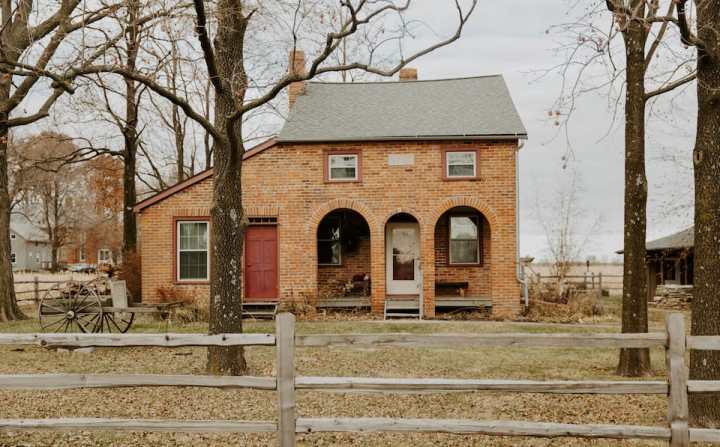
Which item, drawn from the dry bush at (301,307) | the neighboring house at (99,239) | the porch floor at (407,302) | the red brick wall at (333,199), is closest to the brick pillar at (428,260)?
the red brick wall at (333,199)

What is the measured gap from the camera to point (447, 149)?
20.2 meters

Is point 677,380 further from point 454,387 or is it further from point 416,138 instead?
point 416,138

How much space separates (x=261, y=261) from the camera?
2036 centimetres

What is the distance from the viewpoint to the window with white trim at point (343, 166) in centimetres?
2034

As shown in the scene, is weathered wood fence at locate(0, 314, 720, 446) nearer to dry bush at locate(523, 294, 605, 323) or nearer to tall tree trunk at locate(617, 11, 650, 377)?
tall tree trunk at locate(617, 11, 650, 377)

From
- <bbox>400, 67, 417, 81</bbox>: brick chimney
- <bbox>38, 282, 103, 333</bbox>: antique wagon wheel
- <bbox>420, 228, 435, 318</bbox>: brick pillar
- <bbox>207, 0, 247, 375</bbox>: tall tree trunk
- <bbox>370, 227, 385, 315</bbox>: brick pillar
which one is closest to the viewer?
<bbox>207, 0, 247, 375</bbox>: tall tree trunk

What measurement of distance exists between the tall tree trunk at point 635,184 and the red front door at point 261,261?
1185 cm

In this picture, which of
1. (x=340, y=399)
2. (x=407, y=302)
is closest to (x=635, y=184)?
(x=340, y=399)

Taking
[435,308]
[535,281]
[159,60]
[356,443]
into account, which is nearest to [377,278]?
[435,308]

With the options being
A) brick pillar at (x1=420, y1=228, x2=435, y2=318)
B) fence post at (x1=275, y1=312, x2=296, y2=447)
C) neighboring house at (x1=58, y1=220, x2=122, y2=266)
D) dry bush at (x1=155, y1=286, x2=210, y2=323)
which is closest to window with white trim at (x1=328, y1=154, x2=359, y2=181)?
brick pillar at (x1=420, y1=228, x2=435, y2=318)

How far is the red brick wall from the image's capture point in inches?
787

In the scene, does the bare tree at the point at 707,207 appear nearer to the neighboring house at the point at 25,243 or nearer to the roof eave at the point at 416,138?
the roof eave at the point at 416,138

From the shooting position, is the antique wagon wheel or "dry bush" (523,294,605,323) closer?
the antique wagon wheel

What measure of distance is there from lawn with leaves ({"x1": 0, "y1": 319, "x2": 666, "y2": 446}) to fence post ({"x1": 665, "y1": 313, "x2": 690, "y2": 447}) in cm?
124
